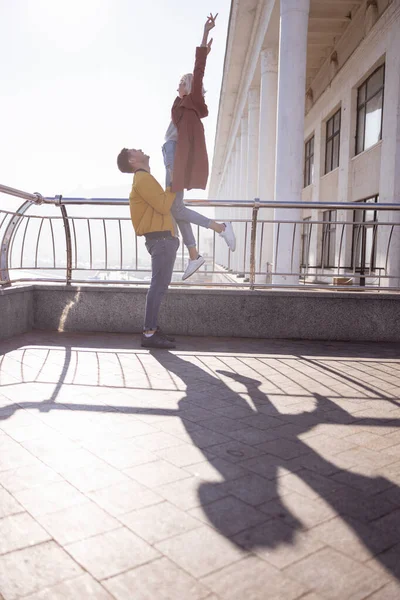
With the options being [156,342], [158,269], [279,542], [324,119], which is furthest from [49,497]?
[324,119]

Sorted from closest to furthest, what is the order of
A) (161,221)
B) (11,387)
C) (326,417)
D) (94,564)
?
(94,564)
(326,417)
(11,387)
(161,221)

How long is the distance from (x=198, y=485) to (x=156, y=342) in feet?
11.1

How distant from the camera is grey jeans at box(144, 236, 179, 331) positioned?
223 inches

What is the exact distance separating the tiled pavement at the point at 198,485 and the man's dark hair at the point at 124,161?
2146 mm

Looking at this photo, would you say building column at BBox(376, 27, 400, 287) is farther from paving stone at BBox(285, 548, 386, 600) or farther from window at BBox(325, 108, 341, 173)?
paving stone at BBox(285, 548, 386, 600)

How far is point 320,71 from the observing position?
71.4ft

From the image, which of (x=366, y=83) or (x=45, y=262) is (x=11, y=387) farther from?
(x=366, y=83)

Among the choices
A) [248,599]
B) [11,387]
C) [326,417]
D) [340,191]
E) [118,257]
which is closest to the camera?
[248,599]

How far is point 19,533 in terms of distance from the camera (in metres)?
1.98

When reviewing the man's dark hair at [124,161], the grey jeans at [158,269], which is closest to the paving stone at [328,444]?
the grey jeans at [158,269]

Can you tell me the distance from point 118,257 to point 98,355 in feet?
8.29

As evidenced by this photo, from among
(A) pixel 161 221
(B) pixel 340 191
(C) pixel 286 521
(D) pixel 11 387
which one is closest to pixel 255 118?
(B) pixel 340 191

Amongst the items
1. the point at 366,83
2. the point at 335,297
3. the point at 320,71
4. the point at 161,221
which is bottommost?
the point at 335,297

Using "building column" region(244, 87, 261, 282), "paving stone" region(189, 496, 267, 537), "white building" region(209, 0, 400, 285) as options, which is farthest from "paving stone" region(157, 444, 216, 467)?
"building column" region(244, 87, 261, 282)
